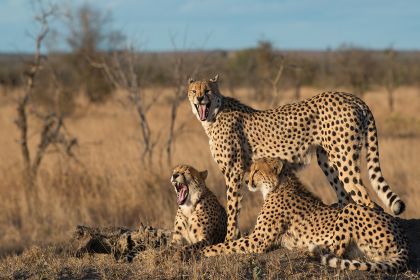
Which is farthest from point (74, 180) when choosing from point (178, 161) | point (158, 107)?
point (158, 107)

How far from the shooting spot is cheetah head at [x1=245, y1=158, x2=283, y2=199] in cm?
482

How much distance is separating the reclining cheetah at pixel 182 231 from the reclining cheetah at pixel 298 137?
175 mm

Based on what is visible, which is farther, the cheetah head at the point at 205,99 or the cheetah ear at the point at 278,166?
the cheetah head at the point at 205,99

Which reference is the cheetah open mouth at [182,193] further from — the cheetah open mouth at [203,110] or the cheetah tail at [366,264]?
the cheetah tail at [366,264]

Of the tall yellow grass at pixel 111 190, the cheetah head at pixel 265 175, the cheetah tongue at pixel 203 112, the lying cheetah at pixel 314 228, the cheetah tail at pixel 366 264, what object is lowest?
the tall yellow grass at pixel 111 190

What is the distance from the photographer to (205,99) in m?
5.20

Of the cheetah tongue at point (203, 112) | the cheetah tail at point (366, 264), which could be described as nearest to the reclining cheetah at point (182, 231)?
the cheetah tongue at point (203, 112)

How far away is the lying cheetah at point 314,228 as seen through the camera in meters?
4.27

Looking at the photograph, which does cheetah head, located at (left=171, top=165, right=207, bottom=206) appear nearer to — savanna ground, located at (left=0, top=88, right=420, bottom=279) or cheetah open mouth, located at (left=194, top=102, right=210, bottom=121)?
cheetah open mouth, located at (left=194, top=102, right=210, bottom=121)

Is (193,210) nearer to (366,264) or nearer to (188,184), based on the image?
(188,184)

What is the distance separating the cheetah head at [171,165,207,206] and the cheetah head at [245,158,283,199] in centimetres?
36

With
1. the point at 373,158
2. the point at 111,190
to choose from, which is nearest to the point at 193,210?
the point at 373,158

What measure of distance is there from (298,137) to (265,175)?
1.74 feet

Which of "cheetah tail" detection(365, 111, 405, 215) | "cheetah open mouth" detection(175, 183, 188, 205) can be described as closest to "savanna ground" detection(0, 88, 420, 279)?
"cheetah tail" detection(365, 111, 405, 215)
